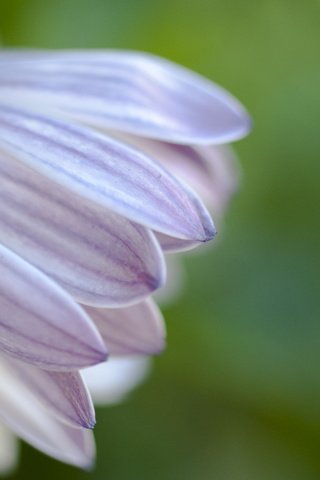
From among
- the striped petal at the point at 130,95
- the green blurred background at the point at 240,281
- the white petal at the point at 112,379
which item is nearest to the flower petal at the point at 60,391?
the striped petal at the point at 130,95

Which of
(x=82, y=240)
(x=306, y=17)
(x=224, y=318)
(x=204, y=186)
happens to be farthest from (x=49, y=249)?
(x=306, y=17)

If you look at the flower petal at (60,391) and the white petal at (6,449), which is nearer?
the flower petal at (60,391)

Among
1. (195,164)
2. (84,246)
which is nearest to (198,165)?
(195,164)

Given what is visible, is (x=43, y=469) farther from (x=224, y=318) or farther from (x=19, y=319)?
(x=19, y=319)

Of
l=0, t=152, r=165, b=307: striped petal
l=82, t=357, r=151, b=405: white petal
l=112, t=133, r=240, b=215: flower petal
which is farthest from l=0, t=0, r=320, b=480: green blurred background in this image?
l=0, t=152, r=165, b=307: striped petal

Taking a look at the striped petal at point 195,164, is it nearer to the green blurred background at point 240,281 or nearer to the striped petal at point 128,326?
the striped petal at point 128,326
